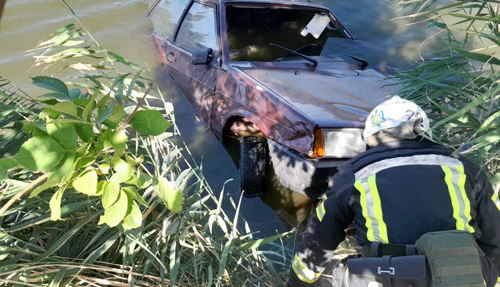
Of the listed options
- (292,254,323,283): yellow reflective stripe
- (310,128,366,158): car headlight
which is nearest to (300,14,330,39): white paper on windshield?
(310,128,366,158): car headlight

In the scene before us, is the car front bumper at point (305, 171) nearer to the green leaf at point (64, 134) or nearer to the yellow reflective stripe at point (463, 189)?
the yellow reflective stripe at point (463, 189)

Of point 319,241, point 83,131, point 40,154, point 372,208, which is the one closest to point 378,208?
point 372,208

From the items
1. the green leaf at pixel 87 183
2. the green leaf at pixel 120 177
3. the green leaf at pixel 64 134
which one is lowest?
the green leaf at pixel 120 177

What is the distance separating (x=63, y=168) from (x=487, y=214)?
6.28ft

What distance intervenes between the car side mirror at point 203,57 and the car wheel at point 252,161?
3.03 feet

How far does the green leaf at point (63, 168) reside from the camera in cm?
151

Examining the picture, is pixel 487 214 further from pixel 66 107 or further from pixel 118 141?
pixel 66 107

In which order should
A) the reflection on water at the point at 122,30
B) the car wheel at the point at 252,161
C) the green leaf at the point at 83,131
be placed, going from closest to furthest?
1. the green leaf at the point at 83,131
2. the car wheel at the point at 252,161
3. the reflection on water at the point at 122,30

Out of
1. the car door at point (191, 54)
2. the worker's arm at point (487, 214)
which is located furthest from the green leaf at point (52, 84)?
the car door at point (191, 54)

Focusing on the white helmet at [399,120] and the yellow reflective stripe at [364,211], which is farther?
the white helmet at [399,120]

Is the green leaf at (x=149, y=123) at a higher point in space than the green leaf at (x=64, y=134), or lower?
lower

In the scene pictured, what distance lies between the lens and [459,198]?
2.11m

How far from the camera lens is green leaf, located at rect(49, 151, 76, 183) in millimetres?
1513

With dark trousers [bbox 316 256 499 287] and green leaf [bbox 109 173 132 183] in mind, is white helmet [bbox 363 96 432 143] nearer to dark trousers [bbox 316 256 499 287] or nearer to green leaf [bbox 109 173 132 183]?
dark trousers [bbox 316 256 499 287]
